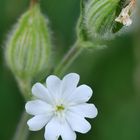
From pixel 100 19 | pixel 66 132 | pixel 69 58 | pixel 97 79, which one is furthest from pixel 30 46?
pixel 97 79

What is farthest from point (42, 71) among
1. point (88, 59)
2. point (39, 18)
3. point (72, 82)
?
point (88, 59)

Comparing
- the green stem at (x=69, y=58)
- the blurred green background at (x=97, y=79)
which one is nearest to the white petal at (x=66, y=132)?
the green stem at (x=69, y=58)

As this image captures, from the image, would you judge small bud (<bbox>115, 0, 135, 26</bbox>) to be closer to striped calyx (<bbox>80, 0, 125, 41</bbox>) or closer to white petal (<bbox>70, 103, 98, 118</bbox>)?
striped calyx (<bbox>80, 0, 125, 41</bbox>)

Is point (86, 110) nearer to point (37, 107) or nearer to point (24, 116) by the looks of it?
point (37, 107)

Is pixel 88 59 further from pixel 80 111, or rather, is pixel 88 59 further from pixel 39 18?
pixel 80 111

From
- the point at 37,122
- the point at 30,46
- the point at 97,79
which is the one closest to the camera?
the point at 37,122

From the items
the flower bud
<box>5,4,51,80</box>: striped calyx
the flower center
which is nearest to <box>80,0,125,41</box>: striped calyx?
the flower bud

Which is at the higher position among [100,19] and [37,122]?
[100,19]

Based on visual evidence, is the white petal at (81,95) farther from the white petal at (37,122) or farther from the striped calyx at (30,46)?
the striped calyx at (30,46)
